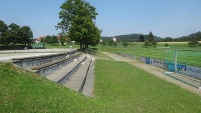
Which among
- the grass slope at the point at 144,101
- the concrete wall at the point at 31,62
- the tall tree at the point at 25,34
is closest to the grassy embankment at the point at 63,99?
the grass slope at the point at 144,101

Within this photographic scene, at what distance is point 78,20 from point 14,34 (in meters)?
40.8

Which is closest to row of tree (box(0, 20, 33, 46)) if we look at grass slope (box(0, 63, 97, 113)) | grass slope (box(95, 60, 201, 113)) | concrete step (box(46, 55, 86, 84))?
concrete step (box(46, 55, 86, 84))

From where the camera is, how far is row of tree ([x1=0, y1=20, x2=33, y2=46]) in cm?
8794

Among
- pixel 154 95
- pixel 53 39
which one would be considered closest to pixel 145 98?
pixel 154 95

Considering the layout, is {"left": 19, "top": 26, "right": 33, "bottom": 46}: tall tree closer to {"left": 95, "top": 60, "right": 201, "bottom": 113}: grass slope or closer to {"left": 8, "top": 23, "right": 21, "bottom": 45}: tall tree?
{"left": 8, "top": 23, "right": 21, "bottom": 45}: tall tree

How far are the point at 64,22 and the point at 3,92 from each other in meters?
58.7

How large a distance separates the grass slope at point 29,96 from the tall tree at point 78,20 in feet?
159

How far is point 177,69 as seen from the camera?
27172 mm

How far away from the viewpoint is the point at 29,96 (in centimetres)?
766

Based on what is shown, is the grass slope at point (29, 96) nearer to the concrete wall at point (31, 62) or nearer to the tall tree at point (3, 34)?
the concrete wall at point (31, 62)

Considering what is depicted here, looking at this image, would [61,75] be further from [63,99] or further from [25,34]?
[25,34]

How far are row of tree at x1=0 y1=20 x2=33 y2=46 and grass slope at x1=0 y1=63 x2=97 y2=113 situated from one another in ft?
274

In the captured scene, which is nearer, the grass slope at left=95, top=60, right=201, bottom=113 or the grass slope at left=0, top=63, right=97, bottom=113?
the grass slope at left=0, top=63, right=97, bottom=113

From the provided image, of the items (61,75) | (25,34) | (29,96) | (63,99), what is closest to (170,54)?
(61,75)
